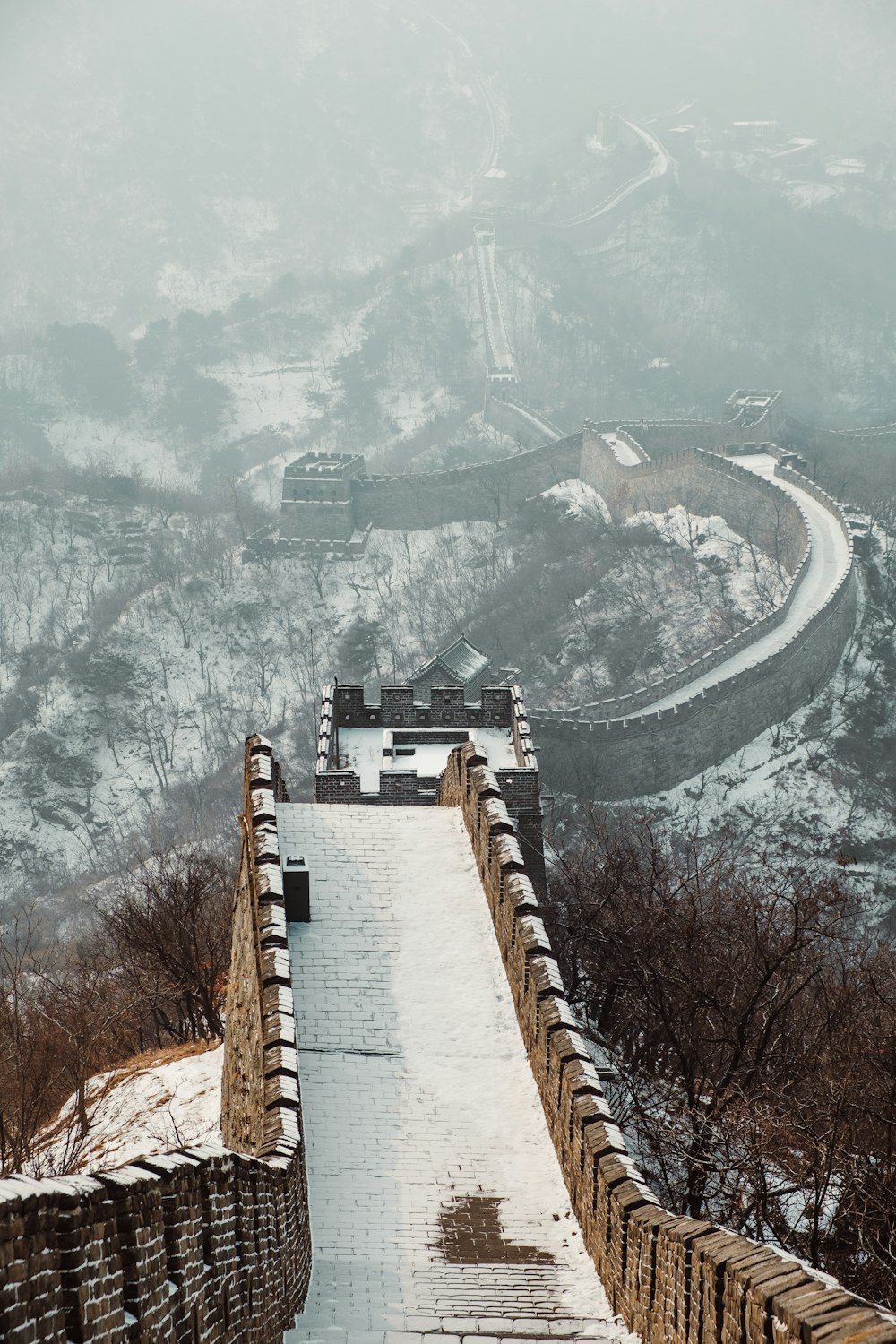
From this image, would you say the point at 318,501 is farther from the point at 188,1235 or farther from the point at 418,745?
the point at 188,1235

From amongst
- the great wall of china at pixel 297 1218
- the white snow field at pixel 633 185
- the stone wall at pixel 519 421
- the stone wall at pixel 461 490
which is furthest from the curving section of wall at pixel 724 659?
the white snow field at pixel 633 185

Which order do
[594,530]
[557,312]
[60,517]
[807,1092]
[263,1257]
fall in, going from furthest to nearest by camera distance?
[557,312] < [60,517] < [594,530] < [807,1092] < [263,1257]

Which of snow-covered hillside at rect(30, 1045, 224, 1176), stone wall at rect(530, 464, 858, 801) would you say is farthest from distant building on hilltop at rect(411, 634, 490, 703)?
snow-covered hillside at rect(30, 1045, 224, 1176)

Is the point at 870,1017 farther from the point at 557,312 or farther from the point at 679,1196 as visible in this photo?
the point at 557,312

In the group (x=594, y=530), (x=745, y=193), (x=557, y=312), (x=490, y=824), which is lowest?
(x=490, y=824)

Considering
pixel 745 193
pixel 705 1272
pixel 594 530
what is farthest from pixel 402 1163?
pixel 745 193

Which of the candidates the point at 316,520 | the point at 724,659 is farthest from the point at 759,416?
the point at 724,659

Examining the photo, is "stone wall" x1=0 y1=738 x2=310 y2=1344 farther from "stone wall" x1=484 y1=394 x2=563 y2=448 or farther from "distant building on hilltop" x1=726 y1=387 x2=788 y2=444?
"stone wall" x1=484 y1=394 x2=563 y2=448
